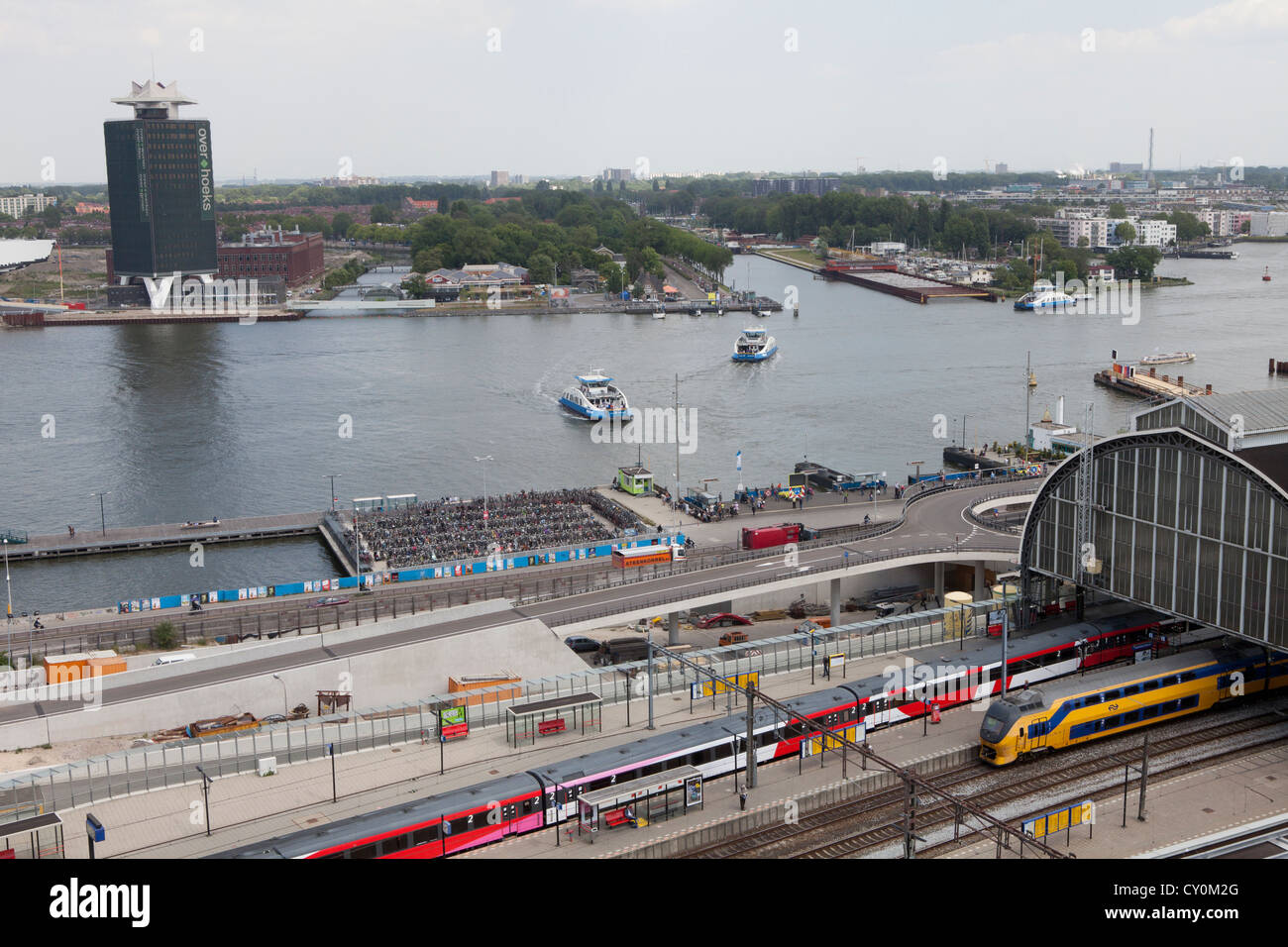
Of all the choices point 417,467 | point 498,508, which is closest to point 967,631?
point 498,508

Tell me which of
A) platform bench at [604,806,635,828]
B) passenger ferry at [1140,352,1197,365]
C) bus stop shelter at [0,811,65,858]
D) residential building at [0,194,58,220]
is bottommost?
platform bench at [604,806,635,828]

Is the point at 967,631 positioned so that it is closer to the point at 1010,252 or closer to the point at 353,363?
the point at 353,363

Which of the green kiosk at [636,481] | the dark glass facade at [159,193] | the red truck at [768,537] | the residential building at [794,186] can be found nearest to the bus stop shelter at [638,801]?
the red truck at [768,537]

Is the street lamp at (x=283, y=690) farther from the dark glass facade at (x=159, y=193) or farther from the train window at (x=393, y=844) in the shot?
the dark glass facade at (x=159, y=193)

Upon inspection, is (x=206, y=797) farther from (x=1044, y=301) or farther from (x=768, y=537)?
(x=1044, y=301)

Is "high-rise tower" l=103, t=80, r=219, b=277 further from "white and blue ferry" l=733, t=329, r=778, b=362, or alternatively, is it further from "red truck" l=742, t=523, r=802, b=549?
"red truck" l=742, t=523, r=802, b=549

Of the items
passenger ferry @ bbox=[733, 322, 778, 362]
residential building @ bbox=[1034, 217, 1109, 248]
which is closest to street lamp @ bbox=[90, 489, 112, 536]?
passenger ferry @ bbox=[733, 322, 778, 362]

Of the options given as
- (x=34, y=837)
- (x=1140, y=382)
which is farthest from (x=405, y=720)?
(x=1140, y=382)
